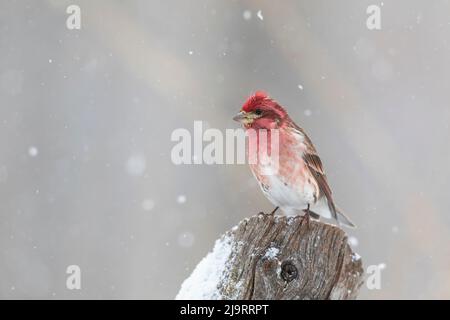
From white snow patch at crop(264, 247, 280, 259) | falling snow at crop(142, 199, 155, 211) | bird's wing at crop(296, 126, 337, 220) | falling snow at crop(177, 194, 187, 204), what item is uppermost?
bird's wing at crop(296, 126, 337, 220)

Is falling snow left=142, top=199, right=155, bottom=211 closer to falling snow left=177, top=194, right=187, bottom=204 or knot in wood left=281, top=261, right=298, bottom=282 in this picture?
falling snow left=177, top=194, right=187, bottom=204

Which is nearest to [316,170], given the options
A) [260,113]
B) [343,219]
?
[343,219]

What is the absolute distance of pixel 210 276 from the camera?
127 inches

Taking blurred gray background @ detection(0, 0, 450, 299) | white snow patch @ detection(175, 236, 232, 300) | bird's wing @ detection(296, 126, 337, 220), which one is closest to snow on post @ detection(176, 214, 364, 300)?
white snow patch @ detection(175, 236, 232, 300)

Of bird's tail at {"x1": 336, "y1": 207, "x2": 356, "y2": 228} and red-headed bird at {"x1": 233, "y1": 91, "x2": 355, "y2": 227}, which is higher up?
red-headed bird at {"x1": 233, "y1": 91, "x2": 355, "y2": 227}

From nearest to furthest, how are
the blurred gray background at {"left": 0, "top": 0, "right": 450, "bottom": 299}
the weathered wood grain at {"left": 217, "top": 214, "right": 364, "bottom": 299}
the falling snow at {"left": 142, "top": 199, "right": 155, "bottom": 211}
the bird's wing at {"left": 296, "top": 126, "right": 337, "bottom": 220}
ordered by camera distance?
the weathered wood grain at {"left": 217, "top": 214, "right": 364, "bottom": 299}, the bird's wing at {"left": 296, "top": 126, "right": 337, "bottom": 220}, the blurred gray background at {"left": 0, "top": 0, "right": 450, "bottom": 299}, the falling snow at {"left": 142, "top": 199, "right": 155, "bottom": 211}

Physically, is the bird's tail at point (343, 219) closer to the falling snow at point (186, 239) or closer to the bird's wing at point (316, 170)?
the bird's wing at point (316, 170)

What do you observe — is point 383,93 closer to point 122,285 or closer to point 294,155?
point 122,285

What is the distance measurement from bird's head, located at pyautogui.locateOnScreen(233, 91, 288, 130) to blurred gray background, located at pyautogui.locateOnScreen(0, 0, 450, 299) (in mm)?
5255

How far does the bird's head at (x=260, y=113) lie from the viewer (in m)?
5.14

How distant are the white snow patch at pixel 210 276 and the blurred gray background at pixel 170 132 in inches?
274

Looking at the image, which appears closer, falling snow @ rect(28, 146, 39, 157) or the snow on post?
the snow on post

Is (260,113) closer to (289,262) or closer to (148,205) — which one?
(289,262)

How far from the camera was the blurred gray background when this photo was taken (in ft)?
34.4
